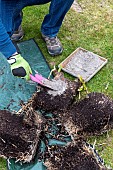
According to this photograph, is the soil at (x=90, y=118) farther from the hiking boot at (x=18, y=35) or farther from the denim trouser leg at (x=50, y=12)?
the hiking boot at (x=18, y=35)

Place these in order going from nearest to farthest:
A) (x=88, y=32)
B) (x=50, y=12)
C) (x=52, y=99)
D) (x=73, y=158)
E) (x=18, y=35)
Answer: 1. (x=73, y=158)
2. (x=52, y=99)
3. (x=50, y=12)
4. (x=18, y=35)
5. (x=88, y=32)

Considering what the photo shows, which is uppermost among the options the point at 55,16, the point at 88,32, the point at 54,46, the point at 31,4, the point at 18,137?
the point at 31,4

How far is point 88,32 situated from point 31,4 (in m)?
0.65

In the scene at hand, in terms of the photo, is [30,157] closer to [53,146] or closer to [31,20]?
[53,146]

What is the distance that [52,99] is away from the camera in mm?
2691

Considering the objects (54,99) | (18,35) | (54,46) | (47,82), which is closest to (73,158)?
(54,99)

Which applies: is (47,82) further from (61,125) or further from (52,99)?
(61,125)

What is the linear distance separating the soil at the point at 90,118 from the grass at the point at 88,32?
392 mm

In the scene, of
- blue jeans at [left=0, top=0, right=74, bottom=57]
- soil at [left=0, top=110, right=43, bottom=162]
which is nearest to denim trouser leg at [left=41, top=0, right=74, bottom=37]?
blue jeans at [left=0, top=0, right=74, bottom=57]

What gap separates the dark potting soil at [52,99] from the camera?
8.82 ft

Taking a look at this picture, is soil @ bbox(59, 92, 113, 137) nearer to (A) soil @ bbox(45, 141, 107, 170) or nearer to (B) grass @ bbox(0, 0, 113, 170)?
(A) soil @ bbox(45, 141, 107, 170)

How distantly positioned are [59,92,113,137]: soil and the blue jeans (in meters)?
0.90

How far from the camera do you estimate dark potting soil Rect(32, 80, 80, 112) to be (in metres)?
2.69

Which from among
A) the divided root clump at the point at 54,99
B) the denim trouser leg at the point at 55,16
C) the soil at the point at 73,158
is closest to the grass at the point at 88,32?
the denim trouser leg at the point at 55,16
